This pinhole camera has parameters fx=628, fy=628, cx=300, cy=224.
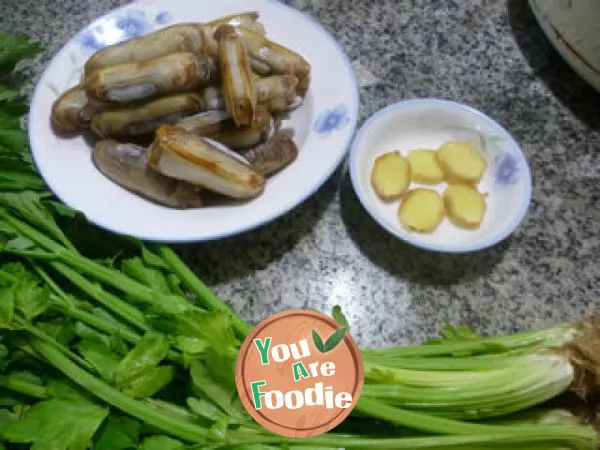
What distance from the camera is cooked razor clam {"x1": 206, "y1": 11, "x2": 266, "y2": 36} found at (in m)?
1.02

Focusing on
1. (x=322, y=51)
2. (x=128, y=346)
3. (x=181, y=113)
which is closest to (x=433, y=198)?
(x=322, y=51)

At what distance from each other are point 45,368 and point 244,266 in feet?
1.09

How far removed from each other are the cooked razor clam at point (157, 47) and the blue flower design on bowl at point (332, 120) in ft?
0.64

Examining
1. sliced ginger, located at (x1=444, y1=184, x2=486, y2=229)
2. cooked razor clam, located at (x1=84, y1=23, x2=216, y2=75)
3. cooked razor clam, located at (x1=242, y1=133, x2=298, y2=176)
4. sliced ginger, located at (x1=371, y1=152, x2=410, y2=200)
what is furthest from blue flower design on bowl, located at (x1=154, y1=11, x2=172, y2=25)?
sliced ginger, located at (x1=444, y1=184, x2=486, y2=229)

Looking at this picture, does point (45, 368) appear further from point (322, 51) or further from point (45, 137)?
point (322, 51)

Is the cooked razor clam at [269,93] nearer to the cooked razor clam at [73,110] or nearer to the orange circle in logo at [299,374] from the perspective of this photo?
the cooked razor clam at [73,110]

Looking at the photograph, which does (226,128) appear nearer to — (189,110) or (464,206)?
(189,110)

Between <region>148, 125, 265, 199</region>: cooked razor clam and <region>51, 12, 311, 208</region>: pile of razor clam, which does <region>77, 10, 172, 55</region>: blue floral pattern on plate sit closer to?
<region>51, 12, 311, 208</region>: pile of razor clam

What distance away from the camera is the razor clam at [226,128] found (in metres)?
0.93

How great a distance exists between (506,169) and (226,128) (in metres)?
0.45

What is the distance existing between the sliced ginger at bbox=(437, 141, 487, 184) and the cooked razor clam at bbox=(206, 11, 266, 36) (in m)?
0.36

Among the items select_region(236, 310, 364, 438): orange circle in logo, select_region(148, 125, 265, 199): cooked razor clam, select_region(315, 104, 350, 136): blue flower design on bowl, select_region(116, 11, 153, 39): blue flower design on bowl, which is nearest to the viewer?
select_region(236, 310, 364, 438): orange circle in logo

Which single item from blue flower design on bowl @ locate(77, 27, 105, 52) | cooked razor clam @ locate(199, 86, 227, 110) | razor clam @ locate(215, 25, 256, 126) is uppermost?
blue flower design on bowl @ locate(77, 27, 105, 52)

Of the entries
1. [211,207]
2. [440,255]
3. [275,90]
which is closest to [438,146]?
[440,255]
